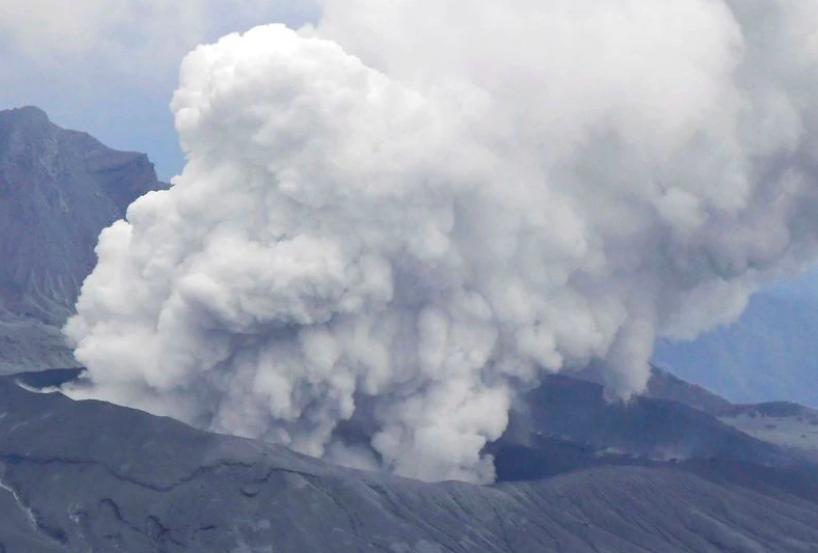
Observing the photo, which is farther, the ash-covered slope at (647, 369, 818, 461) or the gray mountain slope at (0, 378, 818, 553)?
the ash-covered slope at (647, 369, 818, 461)

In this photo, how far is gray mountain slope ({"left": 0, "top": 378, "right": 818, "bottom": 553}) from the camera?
143ft

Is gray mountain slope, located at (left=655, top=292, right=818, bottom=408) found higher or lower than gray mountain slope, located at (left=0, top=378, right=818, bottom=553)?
higher

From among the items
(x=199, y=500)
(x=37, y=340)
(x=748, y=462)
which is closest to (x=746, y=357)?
(x=748, y=462)

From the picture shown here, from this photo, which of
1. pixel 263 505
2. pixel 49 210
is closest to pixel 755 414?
pixel 49 210

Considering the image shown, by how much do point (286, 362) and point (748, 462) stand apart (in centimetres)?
2863

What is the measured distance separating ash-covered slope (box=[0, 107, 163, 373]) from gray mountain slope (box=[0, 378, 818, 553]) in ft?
79.5

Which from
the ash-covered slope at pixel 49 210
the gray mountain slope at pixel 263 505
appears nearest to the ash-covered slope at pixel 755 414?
the gray mountain slope at pixel 263 505

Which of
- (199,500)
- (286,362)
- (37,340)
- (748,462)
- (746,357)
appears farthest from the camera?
(746,357)

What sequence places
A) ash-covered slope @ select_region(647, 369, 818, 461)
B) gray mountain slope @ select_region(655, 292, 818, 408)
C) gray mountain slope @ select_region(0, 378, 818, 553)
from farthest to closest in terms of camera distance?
gray mountain slope @ select_region(655, 292, 818, 408), ash-covered slope @ select_region(647, 369, 818, 461), gray mountain slope @ select_region(0, 378, 818, 553)

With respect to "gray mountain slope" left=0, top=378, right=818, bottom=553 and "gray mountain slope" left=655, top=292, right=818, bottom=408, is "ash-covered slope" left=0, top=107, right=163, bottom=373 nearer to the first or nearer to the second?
"gray mountain slope" left=0, top=378, right=818, bottom=553

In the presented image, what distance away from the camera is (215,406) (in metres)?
55.7

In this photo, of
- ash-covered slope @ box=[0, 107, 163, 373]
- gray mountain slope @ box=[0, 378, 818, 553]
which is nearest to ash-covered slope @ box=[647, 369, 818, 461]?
gray mountain slope @ box=[0, 378, 818, 553]

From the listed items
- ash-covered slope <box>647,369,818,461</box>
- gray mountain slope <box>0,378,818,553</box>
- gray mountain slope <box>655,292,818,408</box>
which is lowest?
gray mountain slope <box>0,378,818,553</box>

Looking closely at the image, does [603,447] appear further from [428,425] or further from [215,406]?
[215,406]
